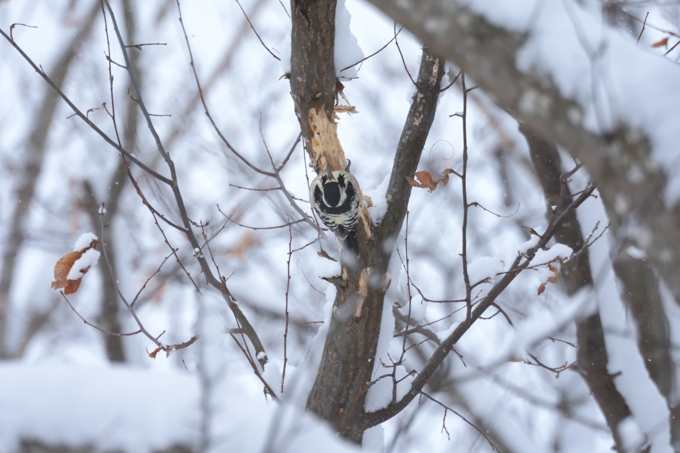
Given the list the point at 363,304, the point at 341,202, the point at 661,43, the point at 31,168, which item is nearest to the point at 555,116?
the point at 341,202

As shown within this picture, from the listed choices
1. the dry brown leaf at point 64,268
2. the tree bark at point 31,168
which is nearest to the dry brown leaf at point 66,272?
the dry brown leaf at point 64,268

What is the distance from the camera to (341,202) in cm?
237

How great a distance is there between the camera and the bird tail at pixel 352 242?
2.39 m

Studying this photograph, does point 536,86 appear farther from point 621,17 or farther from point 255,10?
point 255,10

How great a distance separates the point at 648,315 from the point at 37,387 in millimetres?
3309

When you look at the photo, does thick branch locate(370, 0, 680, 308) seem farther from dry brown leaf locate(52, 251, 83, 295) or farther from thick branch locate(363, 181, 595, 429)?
dry brown leaf locate(52, 251, 83, 295)

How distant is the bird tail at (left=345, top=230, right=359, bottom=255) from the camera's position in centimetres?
239

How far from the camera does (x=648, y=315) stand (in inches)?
119

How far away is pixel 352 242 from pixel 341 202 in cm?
21

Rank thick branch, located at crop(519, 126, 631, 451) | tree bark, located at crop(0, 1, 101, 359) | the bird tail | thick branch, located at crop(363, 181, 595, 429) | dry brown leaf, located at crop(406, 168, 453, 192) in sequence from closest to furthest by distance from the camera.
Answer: thick branch, located at crop(363, 181, 595, 429) < dry brown leaf, located at crop(406, 168, 453, 192) < the bird tail < thick branch, located at crop(519, 126, 631, 451) < tree bark, located at crop(0, 1, 101, 359)

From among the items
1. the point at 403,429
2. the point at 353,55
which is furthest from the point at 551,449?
the point at 353,55

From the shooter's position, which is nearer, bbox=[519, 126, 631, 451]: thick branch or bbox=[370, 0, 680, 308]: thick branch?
bbox=[370, 0, 680, 308]: thick branch

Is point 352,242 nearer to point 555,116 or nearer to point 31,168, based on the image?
point 555,116

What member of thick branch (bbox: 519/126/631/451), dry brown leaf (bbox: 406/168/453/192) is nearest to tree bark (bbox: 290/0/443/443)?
dry brown leaf (bbox: 406/168/453/192)
